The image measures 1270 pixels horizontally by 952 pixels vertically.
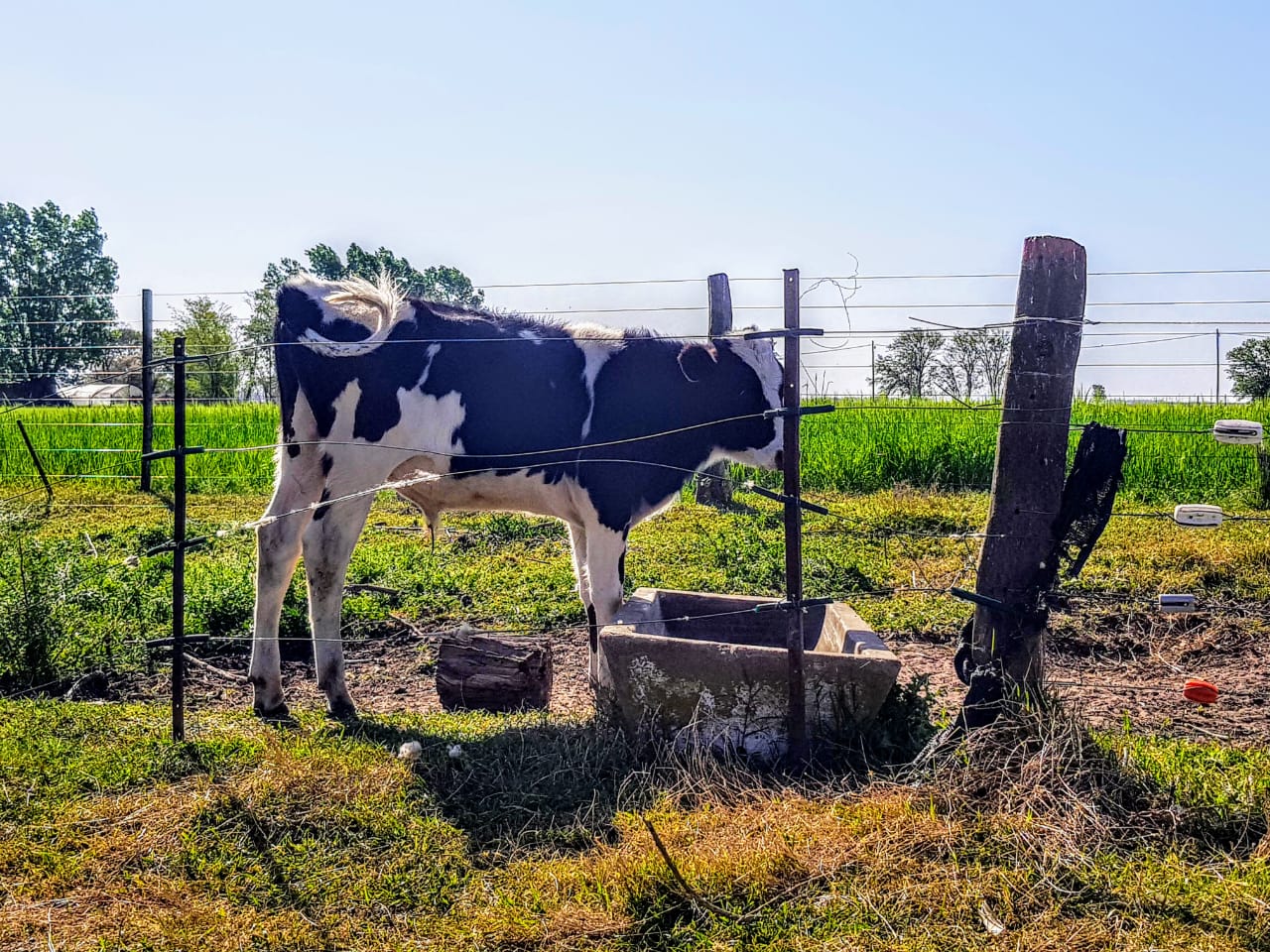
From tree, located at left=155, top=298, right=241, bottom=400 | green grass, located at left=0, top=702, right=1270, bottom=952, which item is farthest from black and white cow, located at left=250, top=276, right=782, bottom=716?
tree, located at left=155, top=298, right=241, bottom=400

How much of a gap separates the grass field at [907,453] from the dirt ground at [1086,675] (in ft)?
10.1

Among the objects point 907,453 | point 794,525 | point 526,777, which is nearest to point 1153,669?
point 794,525

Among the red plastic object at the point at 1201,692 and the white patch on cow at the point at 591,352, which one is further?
the white patch on cow at the point at 591,352

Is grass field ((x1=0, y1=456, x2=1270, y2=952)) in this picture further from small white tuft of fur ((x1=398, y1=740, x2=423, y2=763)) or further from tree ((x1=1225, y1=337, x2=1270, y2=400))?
tree ((x1=1225, y1=337, x2=1270, y2=400))

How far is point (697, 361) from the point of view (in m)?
6.23

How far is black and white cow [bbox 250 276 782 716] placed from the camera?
548cm

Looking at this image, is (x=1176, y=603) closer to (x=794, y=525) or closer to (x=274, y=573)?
(x=794, y=525)

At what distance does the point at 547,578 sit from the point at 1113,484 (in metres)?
4.85

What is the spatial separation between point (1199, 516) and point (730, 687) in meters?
2.07

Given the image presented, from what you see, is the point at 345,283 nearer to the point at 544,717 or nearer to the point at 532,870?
the point at 544,717

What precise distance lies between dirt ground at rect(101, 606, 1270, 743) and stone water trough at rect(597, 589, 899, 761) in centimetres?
71

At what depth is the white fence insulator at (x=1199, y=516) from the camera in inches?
157

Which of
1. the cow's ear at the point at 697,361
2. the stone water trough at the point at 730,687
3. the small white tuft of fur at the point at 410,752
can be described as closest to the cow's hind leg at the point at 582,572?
the stone water trough at the point at 730,687

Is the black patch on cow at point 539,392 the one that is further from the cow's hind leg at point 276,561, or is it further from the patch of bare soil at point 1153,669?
Answer: the patch of bare soil at point 1153,669
